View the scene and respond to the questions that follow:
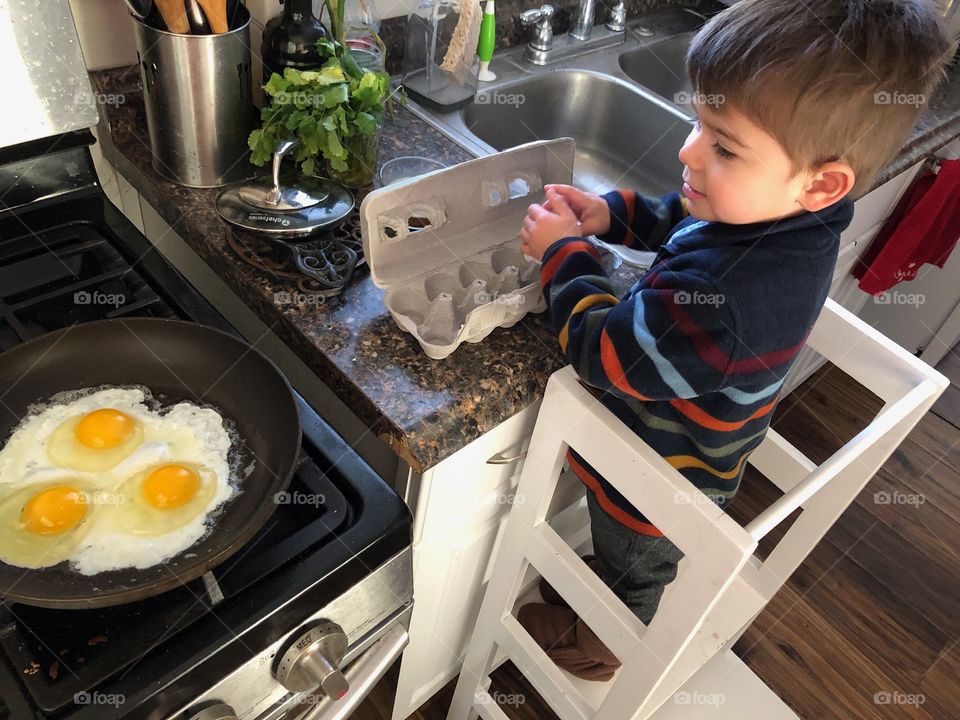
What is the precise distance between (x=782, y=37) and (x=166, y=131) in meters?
A: 0.70

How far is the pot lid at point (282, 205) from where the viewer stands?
2.92 feet

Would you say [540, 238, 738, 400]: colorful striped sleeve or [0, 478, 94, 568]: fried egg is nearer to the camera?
[0, 478, 94, 568]: fried egg

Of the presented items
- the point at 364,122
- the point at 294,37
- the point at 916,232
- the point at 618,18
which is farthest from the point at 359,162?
the point at 916,232

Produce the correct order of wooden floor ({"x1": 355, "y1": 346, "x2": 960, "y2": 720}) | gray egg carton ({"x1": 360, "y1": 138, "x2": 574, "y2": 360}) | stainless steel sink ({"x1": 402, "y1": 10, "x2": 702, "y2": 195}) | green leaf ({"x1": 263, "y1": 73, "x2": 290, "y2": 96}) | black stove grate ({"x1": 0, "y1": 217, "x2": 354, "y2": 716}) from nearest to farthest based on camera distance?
black stove grate ({"x1": 0, "y1": 217, "x2": 354, "y2": 716}) → gray egg carton ({"x1": 360, "y1": 138, "x2": 574, "y2": 360}) → green leaf ({"x1": 263, "y1": 73, "x2": 290, "y2": 96}) → stainless steel sink ({"x1": 402, "y1": 10, "x2": 702, "y2": 195}) → wooden floor ({"x1": 355, "y1": 346, "x2": 960, "y2": 720})

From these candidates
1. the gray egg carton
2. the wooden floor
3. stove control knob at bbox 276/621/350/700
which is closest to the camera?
stove control knob at bbox 276/621/350/700

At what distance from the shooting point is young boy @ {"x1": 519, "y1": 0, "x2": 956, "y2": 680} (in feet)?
2.24


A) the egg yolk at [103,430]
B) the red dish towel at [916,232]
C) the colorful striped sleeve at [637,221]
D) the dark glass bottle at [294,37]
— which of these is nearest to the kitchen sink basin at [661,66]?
the red dish towel at [916,232]

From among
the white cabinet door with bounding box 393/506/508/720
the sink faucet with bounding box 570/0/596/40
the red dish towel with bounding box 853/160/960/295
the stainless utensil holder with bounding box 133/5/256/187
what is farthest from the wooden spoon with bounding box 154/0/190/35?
the red dish towel with bounding box 853/160/960/295

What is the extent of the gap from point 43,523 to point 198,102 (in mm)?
521

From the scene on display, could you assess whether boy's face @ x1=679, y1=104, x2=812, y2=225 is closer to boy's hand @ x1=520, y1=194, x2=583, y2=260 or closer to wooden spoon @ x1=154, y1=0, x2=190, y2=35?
boy's hand @ x1=520, y1=194, x2=583, y2=260

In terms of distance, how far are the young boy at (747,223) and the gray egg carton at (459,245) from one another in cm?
5

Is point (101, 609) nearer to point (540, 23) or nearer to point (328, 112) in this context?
point (328, 112)

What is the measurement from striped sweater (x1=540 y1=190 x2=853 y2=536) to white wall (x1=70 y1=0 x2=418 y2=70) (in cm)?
53

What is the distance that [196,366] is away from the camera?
0.77 m
